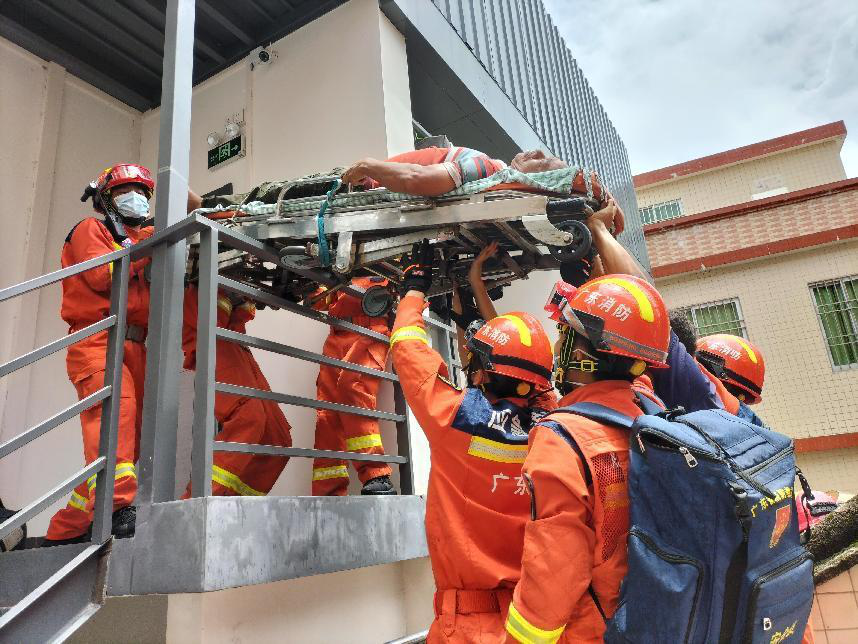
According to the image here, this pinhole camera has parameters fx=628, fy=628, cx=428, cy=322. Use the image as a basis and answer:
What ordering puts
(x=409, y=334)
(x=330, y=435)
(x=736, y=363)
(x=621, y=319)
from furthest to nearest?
1. (x=330, y=435)
2. (x=736, y=363)
3. (x=409, y=334)
4. (x=621, y=319)

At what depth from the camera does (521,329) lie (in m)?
2.65

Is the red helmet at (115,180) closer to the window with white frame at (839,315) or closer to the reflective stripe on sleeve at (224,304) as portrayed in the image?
the reflective stripe on sleeve at (224,304)

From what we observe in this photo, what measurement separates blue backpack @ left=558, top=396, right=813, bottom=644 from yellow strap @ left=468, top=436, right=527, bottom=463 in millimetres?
731

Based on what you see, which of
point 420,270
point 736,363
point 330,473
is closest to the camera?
point 420,270

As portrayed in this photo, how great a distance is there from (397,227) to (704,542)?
5.75 feet

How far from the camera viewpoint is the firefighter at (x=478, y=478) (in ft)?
7.75

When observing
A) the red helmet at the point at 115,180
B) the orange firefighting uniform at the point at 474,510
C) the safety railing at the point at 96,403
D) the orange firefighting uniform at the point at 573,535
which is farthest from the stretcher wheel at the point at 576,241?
the red helmet at the point at 115,180

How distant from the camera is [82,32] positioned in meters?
5.25

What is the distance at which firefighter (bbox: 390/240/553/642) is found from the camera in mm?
2363

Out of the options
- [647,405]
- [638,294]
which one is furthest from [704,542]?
[638,294]

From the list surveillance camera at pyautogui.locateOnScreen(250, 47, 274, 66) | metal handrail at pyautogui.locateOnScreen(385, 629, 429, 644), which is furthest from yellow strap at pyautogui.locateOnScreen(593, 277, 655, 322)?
surveillance camera at pyautogui.locateOnScreen(250, 47, 274, 66)

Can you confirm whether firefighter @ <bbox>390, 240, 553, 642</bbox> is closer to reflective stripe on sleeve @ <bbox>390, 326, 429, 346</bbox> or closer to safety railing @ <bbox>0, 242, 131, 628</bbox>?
reflective stripe on sleeve @ <bbox>390, 326, 429, 346</bbox>

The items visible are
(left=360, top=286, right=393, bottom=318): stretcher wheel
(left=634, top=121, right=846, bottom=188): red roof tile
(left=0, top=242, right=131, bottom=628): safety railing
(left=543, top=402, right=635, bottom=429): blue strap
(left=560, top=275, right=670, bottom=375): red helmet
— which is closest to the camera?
(left=543, top=402, right=635, bottom=429): blue strap

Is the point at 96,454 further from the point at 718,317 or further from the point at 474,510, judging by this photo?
the point at 718,317
